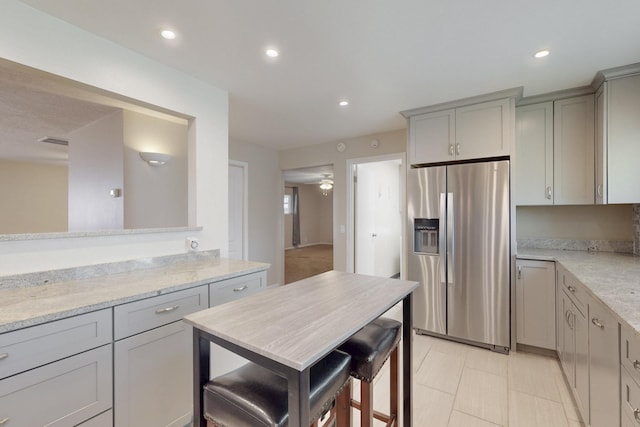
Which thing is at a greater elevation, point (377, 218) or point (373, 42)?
point (373, 42)

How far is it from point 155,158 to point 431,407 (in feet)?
11.5

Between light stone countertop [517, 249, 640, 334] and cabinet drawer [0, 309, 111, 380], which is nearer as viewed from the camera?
cabinet drawer [0, 309, 111, 380]

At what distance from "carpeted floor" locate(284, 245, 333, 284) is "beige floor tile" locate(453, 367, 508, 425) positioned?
11.5 feet

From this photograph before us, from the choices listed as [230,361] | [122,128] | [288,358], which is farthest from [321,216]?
[288,358]

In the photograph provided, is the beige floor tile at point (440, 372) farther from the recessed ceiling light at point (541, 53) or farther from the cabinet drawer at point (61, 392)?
the recessed ceiling light at point (541, 53)

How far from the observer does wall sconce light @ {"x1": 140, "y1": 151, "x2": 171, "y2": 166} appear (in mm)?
3090

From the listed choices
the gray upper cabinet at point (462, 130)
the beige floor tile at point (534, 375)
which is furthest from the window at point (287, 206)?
the beige floor tile at point (534, 375)

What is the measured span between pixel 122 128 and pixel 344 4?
107 inches

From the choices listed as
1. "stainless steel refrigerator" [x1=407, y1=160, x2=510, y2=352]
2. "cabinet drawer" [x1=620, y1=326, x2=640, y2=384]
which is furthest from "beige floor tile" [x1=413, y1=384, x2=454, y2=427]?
"cabinet drawer" [x1=620, y1=326, x2=640, y2=384]

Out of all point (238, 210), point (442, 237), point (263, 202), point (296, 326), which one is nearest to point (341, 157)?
point (263, 202)

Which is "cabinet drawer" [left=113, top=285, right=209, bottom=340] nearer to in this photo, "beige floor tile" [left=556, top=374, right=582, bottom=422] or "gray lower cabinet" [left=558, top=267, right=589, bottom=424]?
"gray lower cabinet" [left=558, top=267, right=589, bottom=424]

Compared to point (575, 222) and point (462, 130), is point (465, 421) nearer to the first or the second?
point (575, 222)

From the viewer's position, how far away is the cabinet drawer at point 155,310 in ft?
4.40

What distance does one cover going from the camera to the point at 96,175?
3283 millimetres
